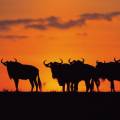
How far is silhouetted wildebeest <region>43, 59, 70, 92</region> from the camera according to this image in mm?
54281

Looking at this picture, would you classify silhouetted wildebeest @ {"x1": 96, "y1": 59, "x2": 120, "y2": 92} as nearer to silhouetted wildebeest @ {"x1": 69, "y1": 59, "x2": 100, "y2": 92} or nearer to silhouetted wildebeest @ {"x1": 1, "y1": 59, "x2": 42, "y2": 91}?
silhouetted wildebeest @ {"x1": 69, "y1": 59, "x2": 100, "y2": 92}
